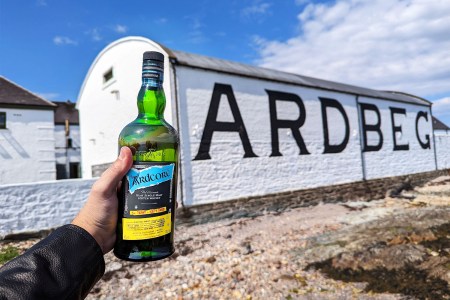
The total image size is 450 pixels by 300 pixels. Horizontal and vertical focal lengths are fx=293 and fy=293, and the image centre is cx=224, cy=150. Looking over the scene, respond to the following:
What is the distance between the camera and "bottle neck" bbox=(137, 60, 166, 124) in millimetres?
1639

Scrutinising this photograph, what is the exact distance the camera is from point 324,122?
38.6 feet

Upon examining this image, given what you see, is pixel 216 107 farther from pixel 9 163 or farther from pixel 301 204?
pixel 9 163

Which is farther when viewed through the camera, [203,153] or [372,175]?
[372,175]

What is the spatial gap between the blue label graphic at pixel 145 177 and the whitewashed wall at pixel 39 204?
21.1 ft

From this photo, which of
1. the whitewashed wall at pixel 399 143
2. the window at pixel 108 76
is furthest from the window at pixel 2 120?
the whitewashed wall at pixel 399 143

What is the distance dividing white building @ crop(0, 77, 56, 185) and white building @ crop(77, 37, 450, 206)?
3952 mm

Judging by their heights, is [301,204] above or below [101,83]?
below

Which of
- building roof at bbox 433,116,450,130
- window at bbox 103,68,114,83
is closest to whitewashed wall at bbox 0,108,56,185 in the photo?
window at bbox 103,68,114,83

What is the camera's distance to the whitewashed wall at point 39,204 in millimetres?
6430

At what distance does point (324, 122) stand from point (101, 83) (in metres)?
9.00

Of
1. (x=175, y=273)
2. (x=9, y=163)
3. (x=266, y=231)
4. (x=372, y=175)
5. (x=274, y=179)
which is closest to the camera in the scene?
(x=175, y=273)

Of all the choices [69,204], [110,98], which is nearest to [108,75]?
[110,98]

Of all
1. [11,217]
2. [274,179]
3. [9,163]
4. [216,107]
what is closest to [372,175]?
[274,179]

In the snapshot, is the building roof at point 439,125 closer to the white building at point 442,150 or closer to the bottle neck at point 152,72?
the white building at point 442,150
